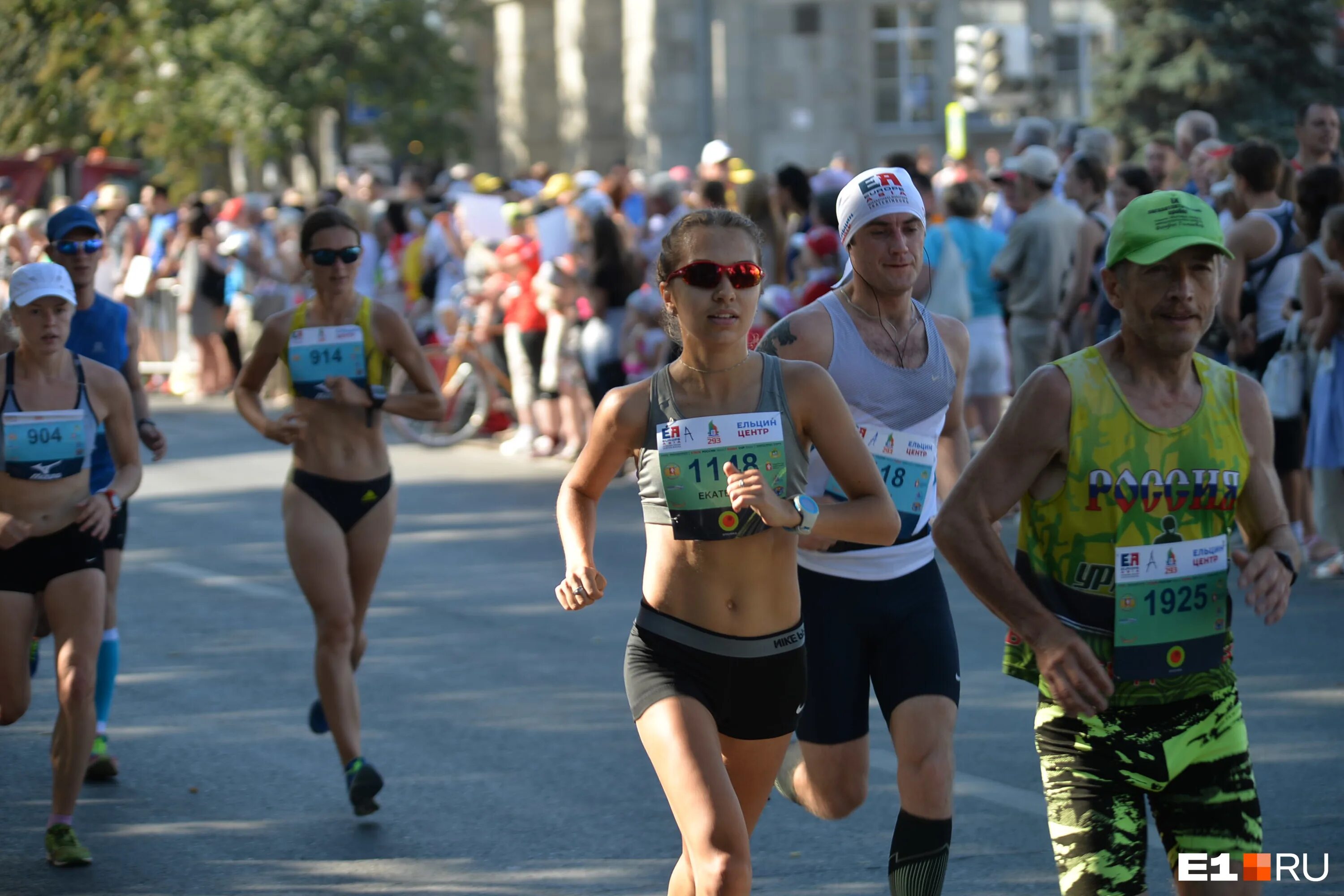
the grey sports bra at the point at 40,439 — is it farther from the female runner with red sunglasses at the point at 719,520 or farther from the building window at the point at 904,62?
the building window at the point at 904,62

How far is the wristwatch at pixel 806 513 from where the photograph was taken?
4234 mm

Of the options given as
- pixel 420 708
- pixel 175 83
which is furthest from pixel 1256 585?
pixel 175 83

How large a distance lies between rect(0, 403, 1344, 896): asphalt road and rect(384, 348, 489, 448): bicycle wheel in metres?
5.78

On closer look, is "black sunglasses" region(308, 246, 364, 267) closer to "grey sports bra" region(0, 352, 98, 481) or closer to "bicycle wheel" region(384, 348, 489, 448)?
"grey sports bra" region(0, 352, 98, 481)

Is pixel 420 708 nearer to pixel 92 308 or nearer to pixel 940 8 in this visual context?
pixel 92 308

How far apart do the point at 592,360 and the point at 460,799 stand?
27.2ft

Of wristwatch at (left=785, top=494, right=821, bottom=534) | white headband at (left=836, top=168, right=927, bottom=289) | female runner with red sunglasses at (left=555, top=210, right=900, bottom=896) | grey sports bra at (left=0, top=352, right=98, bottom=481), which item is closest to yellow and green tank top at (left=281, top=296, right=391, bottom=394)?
grey sports bra at (left=0, top=352, right=98, bottom=481)

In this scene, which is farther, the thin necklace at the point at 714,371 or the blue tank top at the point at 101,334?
the blue tank top at the point at 101,334

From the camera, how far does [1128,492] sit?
3887 millimetres

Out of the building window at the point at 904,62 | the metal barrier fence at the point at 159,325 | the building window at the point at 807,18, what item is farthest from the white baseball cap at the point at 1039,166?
the building window at the point at 904,62

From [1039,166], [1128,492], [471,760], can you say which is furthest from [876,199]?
[1039,166]

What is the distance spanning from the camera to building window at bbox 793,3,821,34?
41594mm

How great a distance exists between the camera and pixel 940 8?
4169cm

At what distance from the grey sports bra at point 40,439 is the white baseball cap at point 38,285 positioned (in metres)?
0.23
